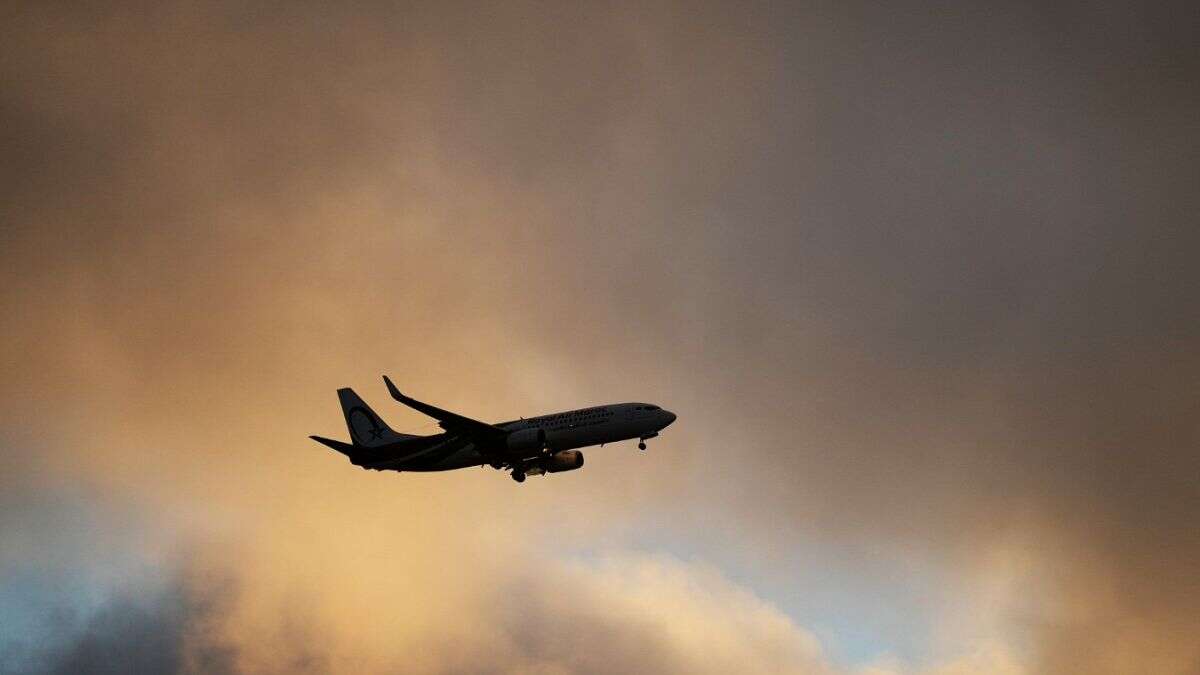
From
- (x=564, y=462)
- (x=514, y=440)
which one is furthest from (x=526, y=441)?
(x=564, y=462)

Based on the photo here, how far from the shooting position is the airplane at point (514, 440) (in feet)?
365

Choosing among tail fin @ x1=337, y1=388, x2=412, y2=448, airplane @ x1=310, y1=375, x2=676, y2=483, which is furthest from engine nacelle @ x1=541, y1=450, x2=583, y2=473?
tail fin @ x1=337, y1=388, x2=412, y2=448

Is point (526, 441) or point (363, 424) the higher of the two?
point (363, 424)

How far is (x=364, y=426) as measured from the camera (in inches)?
5330

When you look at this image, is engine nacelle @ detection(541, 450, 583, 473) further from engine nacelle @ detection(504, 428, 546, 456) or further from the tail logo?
the tail logo

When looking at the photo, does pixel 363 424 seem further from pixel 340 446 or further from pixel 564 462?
pixel 564 462

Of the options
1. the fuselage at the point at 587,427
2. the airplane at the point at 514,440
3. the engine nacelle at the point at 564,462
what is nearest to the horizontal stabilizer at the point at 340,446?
the airplane at the point at 514,440

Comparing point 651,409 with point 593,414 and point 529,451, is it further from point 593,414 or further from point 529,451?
point 529,451

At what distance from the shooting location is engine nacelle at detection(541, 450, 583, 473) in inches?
4688

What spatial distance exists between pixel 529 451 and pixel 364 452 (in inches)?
975

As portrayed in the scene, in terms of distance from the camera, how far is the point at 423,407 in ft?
363

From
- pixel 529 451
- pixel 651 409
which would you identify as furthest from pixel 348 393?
pixel 651 409

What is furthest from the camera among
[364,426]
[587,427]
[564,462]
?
[364,426]

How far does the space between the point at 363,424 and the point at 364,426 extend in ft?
1.24
